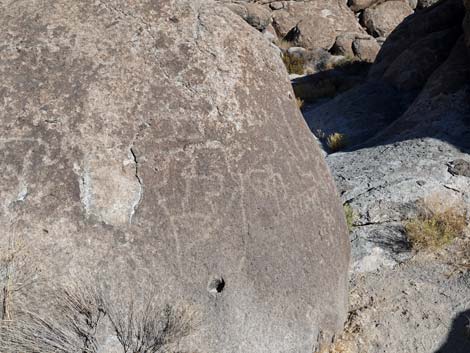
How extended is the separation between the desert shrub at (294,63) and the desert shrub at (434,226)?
8893mm

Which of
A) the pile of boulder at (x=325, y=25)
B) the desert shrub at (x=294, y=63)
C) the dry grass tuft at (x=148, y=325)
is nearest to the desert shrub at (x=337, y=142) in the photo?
the dry grass tuft at (x=148, y=325)

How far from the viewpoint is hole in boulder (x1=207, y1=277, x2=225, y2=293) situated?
2.73 metres

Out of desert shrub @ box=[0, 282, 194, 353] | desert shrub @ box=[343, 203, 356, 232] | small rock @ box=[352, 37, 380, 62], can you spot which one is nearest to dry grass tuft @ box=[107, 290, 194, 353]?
desert shrub @ box=[0, 282, 194, 353]

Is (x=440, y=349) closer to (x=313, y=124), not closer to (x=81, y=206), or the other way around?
(x=81, y=206)

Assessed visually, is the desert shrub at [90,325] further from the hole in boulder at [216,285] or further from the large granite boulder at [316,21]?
the large granite boulder at [316,21]

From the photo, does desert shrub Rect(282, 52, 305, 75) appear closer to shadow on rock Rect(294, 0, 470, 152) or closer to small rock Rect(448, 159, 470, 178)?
shadow on rock Rect(294, 0, 470, 152)

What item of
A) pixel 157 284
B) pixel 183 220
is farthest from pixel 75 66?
pixel 157 284

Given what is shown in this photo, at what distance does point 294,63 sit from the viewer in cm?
1366

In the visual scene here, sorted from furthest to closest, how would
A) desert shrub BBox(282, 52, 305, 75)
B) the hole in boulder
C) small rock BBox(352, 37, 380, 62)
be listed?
small rock BBox(352, 37, 380, 62) → desert shrub BBox(282, 52, 305, 75) → the hole in boulder

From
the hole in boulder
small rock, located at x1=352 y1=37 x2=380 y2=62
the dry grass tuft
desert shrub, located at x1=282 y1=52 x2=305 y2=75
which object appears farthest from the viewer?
small rock, located at x1=352 y1=37 x2=380 y2=62

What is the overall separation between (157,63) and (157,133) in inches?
14.4

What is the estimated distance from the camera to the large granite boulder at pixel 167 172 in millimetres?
2627

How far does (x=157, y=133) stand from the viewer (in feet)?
9.22

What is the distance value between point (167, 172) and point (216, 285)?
544 mm
